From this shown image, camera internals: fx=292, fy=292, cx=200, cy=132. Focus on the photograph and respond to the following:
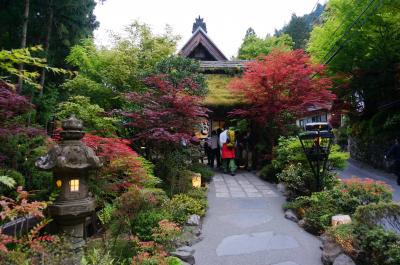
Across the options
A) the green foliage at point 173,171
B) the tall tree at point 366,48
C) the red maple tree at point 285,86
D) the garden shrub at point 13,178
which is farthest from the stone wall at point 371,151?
the garden shrub at point 13,178

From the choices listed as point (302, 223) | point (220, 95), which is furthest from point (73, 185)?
point (220, 95)

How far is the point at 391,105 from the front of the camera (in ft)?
45.7

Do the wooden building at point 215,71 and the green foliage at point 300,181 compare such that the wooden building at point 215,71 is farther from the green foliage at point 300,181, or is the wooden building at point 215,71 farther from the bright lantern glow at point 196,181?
the green foliage at point 300,181

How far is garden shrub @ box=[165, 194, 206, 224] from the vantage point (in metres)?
6.20

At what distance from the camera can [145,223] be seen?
5.30 metres

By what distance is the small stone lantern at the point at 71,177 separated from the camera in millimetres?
4516

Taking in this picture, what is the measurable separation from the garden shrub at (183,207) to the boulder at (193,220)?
0.30 feet

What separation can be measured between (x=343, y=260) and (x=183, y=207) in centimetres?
326

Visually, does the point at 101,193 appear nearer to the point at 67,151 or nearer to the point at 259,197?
the point at 67,151

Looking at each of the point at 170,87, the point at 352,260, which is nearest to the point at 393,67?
the point at 170,87

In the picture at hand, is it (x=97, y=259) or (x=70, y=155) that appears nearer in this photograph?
(x=97, y=259)

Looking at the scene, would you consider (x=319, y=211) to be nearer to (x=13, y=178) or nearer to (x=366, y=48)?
(x=13, y=178)

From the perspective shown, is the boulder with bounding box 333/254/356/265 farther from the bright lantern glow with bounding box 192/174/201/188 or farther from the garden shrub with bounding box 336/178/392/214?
the bright lantern glow with bounding box 192/174/201/188

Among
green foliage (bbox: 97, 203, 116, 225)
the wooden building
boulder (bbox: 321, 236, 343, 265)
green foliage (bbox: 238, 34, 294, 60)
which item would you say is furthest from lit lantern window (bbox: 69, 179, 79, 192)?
green foliage (bbox: 238, 34, 294, 60)
